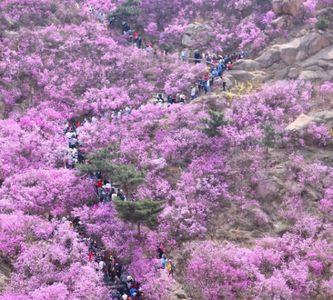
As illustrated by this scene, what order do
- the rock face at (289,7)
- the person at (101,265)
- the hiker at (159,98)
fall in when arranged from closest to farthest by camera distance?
the person at (101,265) → the hiker at (159,98) → the rock face at (289,7)

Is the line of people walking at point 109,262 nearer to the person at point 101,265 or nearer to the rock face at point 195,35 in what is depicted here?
the person at point 101,265

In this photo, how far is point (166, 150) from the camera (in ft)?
127

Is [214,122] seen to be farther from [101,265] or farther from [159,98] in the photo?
[101,265]

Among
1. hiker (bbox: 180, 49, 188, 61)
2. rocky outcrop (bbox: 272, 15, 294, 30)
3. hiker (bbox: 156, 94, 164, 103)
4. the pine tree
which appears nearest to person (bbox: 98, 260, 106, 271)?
the pine tree

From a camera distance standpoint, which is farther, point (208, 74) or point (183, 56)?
point (183, 56)

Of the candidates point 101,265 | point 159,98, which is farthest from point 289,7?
point 101,265

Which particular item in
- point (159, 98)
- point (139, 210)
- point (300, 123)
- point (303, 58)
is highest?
point (303, 58)

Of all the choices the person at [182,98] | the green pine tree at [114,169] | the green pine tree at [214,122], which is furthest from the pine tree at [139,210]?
the person at [182,98]

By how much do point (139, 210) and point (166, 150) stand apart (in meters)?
10.0

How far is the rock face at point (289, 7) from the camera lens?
50656 millimetres

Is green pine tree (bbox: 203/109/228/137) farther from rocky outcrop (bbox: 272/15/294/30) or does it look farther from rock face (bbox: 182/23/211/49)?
rock face (bbox: 182/23/211/49)

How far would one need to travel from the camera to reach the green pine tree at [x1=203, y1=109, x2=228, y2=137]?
37688 millimetres

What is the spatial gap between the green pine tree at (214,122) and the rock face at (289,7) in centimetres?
1923

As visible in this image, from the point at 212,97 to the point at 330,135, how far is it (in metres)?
10.7
